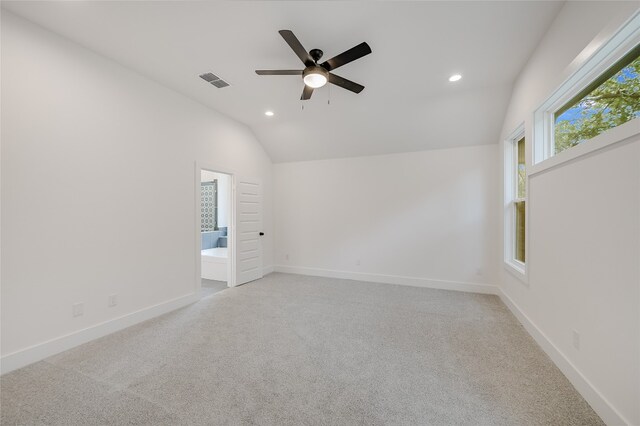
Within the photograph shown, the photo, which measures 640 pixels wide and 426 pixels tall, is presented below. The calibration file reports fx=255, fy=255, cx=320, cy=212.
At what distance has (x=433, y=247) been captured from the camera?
4.55 meters

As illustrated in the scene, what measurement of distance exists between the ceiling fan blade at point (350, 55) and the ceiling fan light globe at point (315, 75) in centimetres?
6

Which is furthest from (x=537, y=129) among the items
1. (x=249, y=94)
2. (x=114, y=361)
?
(x=114, y=361)

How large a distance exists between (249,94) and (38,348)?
3.48 m

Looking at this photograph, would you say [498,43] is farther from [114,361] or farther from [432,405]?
[114,361]

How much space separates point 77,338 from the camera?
252 centimetres

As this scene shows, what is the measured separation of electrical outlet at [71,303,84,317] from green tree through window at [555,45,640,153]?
4.71 metres

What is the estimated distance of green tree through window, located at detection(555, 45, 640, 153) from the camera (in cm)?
162

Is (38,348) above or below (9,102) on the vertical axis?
below

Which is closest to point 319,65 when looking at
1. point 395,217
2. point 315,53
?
point 315,53

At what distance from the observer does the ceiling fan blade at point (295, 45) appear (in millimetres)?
1902

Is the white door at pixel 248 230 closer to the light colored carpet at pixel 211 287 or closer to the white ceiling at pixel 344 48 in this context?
the light colored carpet at pixel 211 287

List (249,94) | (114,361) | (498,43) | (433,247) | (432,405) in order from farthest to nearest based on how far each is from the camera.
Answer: (433,247) < (249,94) < (498,43) < (114,361) < (432,405)

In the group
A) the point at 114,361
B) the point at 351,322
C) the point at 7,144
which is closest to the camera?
the point at 7,144

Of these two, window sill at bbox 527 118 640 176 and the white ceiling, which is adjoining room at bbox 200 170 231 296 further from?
window sill at bbox 527 118 640 176
